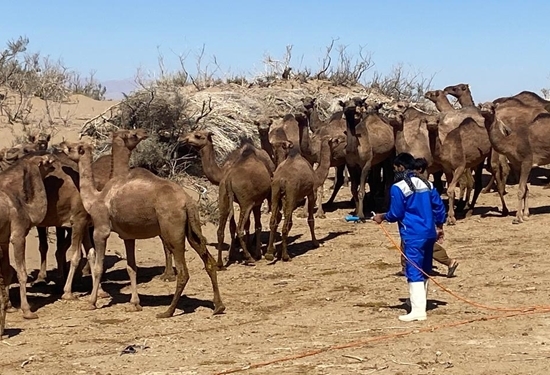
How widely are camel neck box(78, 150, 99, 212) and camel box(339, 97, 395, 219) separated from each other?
6.29 meters

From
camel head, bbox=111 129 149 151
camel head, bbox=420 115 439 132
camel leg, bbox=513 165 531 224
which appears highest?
camel head, bbox=420 115 439 132

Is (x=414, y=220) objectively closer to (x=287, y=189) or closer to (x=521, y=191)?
(x=287, y=189)

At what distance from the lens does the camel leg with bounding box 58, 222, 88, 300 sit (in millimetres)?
12648

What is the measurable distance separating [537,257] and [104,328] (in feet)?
21.1

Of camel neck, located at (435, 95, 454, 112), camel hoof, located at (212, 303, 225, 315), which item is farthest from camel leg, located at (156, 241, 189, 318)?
camel neck, located at (435, 95, 454, 112)

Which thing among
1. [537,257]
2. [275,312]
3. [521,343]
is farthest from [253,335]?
[537,257]

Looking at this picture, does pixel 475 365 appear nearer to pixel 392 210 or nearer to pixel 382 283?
pixel 392 210

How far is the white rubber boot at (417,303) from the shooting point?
1017 centimetres

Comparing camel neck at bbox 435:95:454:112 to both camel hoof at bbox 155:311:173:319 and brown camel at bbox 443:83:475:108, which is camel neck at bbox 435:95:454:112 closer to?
brown camel at bbox 443:83:475:108

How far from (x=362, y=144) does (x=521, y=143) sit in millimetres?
2982

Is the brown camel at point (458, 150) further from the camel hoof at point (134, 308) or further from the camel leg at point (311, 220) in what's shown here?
the camel hoof at point (134, 308)

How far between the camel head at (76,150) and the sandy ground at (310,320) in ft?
6.32

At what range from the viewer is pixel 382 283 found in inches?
496

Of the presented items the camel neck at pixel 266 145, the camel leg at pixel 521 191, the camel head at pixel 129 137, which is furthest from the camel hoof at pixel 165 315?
the camel leg at pixel 521 191
